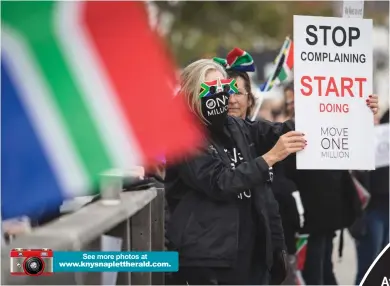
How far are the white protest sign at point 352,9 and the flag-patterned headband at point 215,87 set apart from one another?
495 millimetres

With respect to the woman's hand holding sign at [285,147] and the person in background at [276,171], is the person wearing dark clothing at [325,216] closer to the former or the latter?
the person in background at [276,171]

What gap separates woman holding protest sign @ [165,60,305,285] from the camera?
3.50 metres

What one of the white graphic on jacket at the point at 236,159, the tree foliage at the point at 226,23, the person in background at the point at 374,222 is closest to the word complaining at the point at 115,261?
the white graphic on jacket at the point at 236,159

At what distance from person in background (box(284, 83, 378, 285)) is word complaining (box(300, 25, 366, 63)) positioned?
0.62 meters

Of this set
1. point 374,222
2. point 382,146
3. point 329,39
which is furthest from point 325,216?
point 329,39

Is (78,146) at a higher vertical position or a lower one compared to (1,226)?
higher

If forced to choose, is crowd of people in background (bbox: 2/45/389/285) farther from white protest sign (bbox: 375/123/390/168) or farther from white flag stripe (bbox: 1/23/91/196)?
white protest sign (bbox: 375/123/390/168)

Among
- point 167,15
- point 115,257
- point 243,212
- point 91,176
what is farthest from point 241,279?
point 167,15

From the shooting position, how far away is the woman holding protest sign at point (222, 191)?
3.50m

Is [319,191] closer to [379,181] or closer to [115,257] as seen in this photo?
[379,181]

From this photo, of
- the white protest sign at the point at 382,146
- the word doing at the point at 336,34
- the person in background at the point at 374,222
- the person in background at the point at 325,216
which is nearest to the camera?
the word doing at the point at 336,34

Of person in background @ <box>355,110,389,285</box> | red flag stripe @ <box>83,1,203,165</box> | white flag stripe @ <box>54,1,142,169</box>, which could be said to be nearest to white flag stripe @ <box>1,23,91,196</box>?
white flag stripe @ <box>54,1,142,169</box>

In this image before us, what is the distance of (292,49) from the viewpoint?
3725mm

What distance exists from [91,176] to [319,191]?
4.02ft
